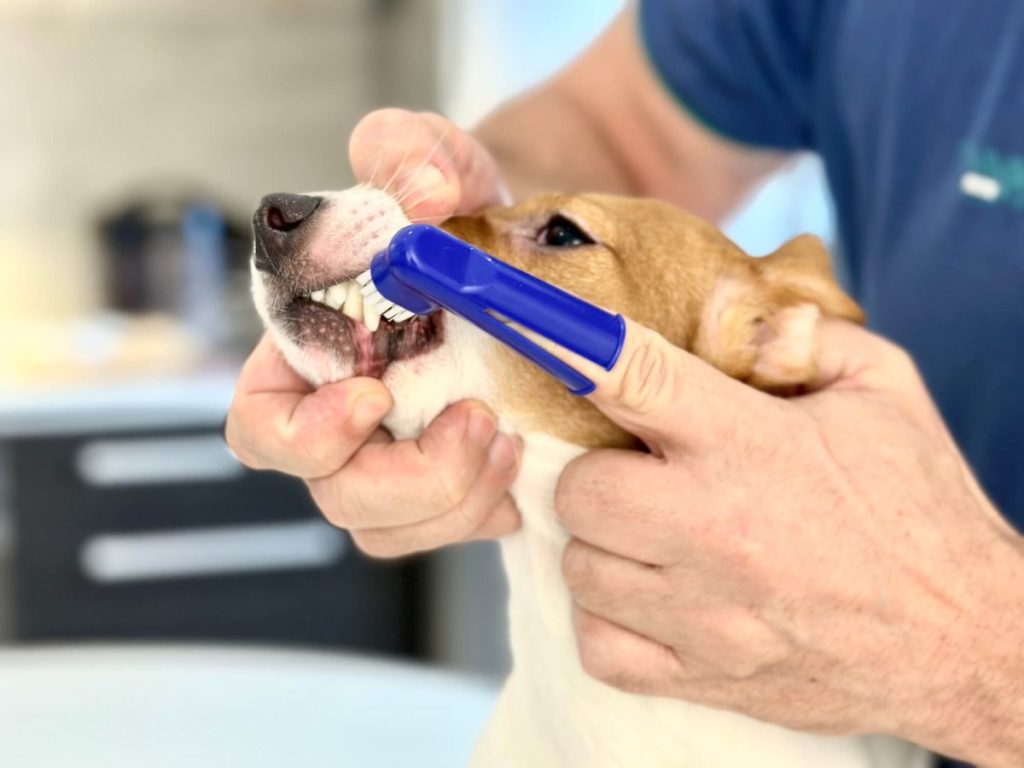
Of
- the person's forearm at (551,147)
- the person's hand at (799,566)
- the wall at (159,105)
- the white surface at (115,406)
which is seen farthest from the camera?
the wall at (159,105)

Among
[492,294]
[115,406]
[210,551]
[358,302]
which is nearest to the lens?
[492,294]

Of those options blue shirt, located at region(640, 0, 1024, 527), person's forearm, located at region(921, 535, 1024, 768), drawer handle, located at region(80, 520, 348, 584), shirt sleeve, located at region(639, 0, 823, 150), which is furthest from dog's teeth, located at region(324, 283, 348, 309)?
drawer handle, located at region(80, 520, 348, 584)

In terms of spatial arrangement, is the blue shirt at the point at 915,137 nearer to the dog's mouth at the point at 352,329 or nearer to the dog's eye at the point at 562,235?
the dog's eye at the point at 562,235

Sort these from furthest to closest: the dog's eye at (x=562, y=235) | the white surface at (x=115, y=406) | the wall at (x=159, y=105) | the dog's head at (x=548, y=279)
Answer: the wall at (x=159, y=105) → the white surface at (x=115, y=406) → the dog's eye at (x=562, y=235) → the dog's head at (x=548, y=279)

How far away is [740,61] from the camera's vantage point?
1325 millimetres

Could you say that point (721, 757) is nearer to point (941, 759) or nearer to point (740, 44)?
point (941, 759)

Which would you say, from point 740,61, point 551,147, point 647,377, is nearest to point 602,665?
point 647,377

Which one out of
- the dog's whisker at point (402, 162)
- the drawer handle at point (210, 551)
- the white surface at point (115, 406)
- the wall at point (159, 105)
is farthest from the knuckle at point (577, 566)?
the wall at point (159, 105)

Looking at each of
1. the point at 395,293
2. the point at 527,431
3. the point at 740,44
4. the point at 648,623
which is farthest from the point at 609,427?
the point at 740,44

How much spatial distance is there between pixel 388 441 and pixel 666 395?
264mm

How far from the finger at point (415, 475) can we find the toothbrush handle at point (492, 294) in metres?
0.20

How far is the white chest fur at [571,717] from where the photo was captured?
0.86 m

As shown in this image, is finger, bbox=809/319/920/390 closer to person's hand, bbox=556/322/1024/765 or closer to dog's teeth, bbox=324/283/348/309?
person's hand, bbox=556/322/1024/765

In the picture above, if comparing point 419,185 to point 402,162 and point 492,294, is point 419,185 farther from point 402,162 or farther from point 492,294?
point 492,294
